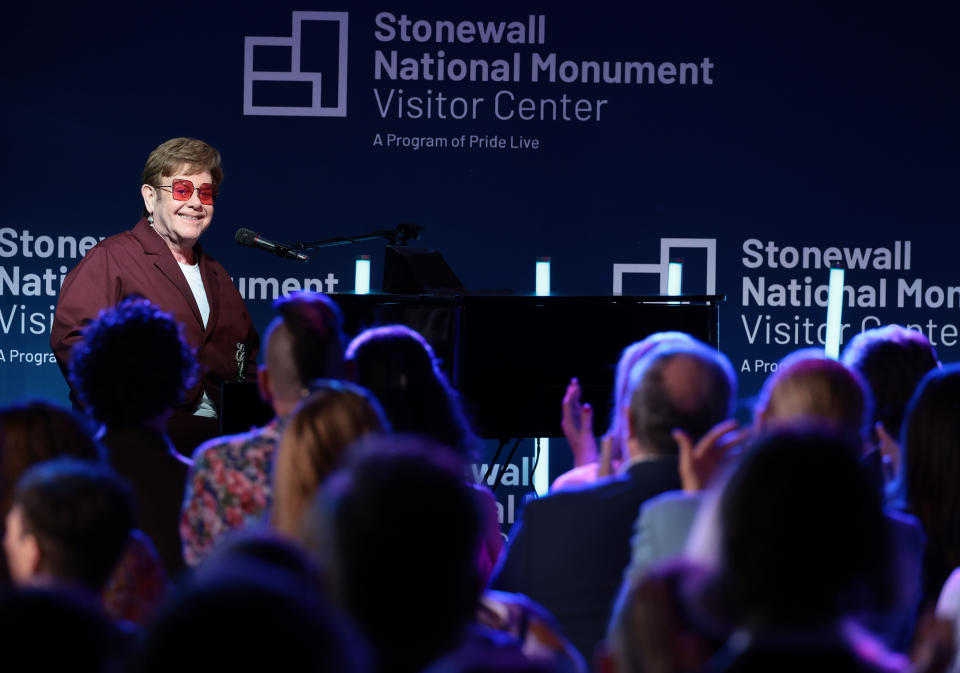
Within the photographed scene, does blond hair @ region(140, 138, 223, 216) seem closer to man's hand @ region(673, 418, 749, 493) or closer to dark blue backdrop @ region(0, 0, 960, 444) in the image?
dark blue backdrop @ region(0, 0, 960, 444)

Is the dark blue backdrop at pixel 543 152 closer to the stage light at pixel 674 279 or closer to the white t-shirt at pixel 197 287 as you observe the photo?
the white t-shirt at pixel 197 287

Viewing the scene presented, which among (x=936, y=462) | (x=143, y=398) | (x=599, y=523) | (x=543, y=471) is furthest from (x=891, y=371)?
(x=543, y=471)

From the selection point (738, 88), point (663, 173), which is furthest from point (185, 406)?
point (738, 88)

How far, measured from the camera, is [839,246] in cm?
662

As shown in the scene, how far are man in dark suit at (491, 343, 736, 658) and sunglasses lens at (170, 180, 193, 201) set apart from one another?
10.2ft

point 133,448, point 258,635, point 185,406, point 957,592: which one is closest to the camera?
point 258,635

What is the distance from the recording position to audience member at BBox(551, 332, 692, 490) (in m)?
2.90

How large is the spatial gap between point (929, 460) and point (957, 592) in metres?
0.41

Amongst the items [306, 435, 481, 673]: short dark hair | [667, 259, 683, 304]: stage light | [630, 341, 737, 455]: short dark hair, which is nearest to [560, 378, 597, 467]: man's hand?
[630, 341, 737, 455]: short dark hair

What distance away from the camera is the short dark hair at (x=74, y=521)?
1697mm

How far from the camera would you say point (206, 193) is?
17.1 feet

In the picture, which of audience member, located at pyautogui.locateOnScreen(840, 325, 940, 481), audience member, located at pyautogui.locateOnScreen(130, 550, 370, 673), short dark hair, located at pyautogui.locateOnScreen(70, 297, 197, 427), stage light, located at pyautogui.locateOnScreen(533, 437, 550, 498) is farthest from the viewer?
stage light, located at pyautogui.locateOnScreen(533, 437, 550, 498)

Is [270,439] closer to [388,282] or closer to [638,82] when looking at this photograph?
[388,282]

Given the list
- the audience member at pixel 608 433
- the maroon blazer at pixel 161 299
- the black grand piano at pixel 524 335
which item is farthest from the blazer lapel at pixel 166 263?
the audience member at pixel 608 433
